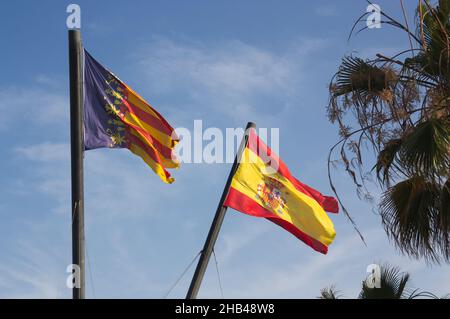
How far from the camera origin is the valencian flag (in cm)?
1159

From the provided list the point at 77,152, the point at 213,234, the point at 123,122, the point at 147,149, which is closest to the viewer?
the point at 77,152

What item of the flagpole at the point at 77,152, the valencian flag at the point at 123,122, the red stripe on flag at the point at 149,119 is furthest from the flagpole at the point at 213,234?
the flagpole at the point at 77,152

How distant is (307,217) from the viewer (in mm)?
13539

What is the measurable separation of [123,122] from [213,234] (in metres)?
1.98

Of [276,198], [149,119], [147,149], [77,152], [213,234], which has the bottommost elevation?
[213,234]

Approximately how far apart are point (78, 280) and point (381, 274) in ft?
26.6

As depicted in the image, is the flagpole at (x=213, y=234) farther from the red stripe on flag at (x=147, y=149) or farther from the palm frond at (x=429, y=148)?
the palm frond at (x=429, y=148)

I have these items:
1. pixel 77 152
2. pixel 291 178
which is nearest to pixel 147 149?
pixel 77 152

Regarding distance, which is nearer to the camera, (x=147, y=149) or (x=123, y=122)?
(x=123, y=122)

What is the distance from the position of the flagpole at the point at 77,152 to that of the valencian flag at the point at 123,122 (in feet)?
1.53

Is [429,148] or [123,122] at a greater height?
[123,122]

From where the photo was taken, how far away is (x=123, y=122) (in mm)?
11992

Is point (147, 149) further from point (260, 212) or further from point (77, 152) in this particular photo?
point (260, 212)
